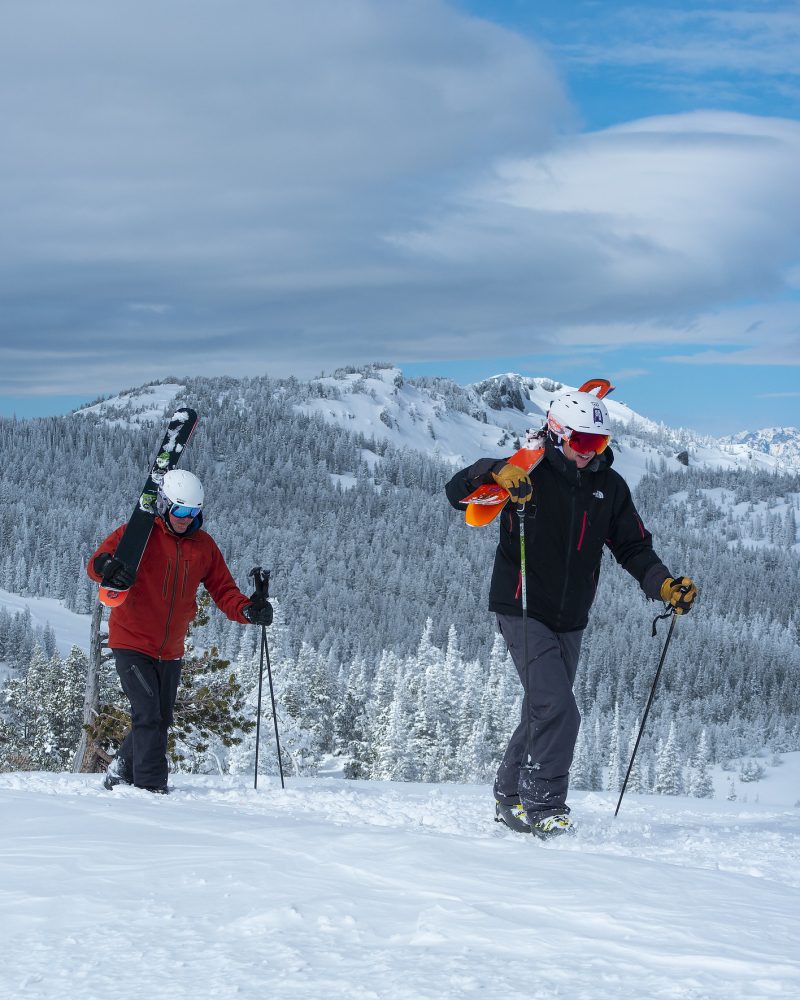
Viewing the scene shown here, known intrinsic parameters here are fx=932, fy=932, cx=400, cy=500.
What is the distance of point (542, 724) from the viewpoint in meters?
5.62

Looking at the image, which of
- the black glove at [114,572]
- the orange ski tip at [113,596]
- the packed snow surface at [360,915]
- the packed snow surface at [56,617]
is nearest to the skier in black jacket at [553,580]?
the packed snow surface at [360,915]

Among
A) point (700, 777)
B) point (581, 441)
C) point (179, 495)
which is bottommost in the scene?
point (700, 777)

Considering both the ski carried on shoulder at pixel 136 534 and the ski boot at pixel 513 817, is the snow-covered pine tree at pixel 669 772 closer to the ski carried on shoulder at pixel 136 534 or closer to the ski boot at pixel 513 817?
the ski boot at pixel 513 817

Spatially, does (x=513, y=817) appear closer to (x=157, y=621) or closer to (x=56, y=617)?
(x=157, y=621)

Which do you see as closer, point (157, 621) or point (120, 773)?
point (157, 621)

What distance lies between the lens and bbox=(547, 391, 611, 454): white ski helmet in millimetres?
5723

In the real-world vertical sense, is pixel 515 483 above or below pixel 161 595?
above

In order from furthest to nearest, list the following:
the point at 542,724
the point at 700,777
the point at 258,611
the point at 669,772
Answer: the point at 700,777
the point at 669,772
the point at 258,611
the point at 542,724

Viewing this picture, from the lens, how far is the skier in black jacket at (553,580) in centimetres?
559

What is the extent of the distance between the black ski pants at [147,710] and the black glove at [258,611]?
2.15ft

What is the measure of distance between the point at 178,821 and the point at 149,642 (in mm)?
2001

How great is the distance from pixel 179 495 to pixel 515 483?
102 inches

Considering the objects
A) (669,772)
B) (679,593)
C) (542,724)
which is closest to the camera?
(542,724)

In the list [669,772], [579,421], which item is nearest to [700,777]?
[669,772]
